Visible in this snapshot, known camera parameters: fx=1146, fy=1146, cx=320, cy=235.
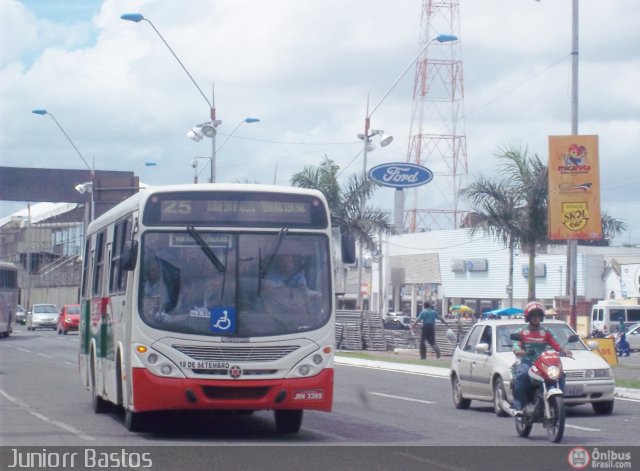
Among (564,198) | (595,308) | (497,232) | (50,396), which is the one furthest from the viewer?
(595,308)

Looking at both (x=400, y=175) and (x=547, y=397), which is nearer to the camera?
(x=547, y=397)

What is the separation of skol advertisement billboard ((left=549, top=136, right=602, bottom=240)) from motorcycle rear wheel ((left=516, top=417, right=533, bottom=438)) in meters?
13.5

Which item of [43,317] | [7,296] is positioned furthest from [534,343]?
[43,317]

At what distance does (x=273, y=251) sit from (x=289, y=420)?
2218 millimetres

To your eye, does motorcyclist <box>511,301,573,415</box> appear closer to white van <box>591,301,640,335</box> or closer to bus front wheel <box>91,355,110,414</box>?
bus front wheel <box>91,355,110,414</box>

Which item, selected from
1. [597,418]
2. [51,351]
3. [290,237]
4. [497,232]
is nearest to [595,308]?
[497,232]

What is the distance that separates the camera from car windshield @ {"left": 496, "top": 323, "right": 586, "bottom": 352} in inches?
716

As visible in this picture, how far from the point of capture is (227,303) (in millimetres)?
13453

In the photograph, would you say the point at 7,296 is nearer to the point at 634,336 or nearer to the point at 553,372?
the point at 634,336
